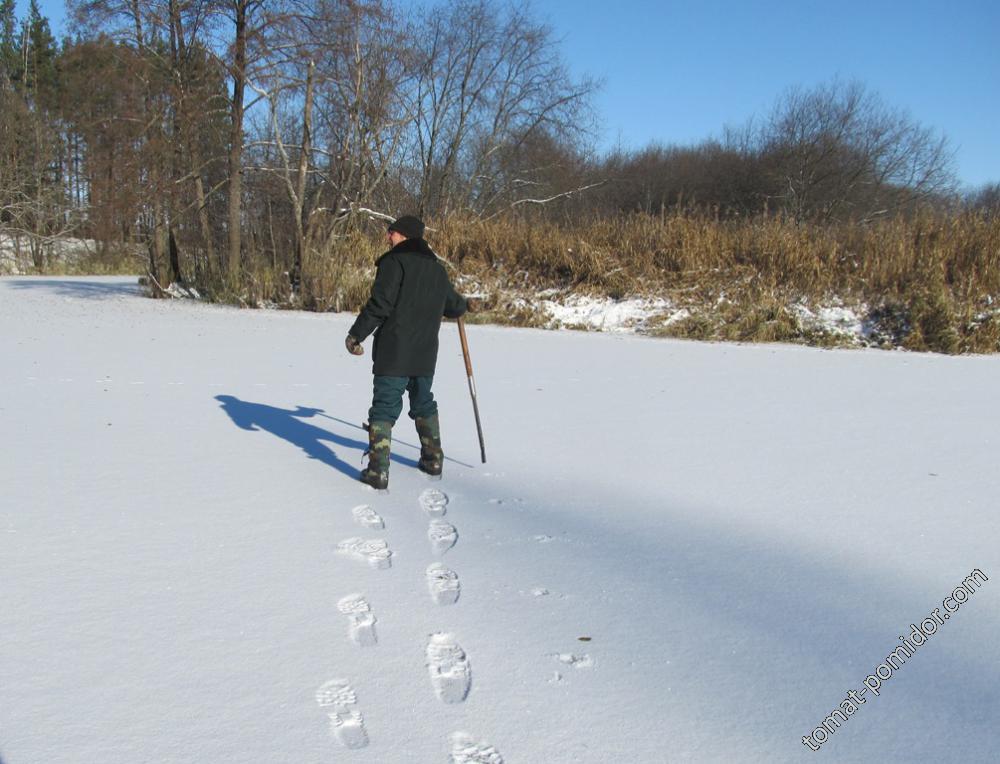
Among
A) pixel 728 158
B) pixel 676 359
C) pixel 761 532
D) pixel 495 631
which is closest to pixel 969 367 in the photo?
pixel 676 359

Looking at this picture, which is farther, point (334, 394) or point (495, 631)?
point (334, 394)

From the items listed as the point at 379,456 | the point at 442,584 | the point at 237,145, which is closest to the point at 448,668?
the point at 442,584

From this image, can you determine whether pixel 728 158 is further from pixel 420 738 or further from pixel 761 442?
pixel 420 738

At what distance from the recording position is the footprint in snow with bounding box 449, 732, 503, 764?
1.63m

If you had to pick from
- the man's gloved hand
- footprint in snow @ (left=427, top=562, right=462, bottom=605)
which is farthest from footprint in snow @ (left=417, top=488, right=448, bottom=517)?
the man's gloved hand

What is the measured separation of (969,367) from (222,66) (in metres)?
10.7

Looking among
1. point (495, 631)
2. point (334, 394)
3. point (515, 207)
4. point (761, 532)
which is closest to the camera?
point (495, 631)

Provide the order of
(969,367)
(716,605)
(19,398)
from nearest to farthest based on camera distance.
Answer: (716,605)
(19,398)
(969,367)

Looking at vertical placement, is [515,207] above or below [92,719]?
above

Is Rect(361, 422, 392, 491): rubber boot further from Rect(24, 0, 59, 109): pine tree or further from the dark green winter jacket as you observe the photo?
Rect(24, 0, 59, 109): pine tree

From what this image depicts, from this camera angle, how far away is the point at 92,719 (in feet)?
5.63

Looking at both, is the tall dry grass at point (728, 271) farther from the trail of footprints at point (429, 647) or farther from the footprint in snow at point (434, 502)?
the trail of footprints at point (429, 647)

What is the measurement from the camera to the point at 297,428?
471cm

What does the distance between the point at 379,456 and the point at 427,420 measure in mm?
355
